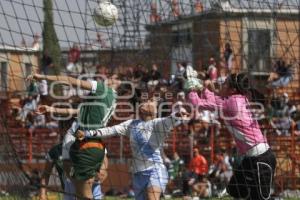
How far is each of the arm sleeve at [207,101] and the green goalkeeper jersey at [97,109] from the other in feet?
2.93

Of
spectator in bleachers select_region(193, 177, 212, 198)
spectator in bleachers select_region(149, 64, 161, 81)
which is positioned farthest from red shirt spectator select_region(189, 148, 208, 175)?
spectator in bleachers select_region(149, 64, 161, 81)

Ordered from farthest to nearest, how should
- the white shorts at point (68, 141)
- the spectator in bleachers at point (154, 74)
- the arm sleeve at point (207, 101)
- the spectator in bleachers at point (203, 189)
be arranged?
1. the spectator in bleachers at point (154, 74)
2. the spectator in bleachers at point (203, 189)
3. the white shorts at point (68, 141)
4. the arm sleeve at point (207, 101)

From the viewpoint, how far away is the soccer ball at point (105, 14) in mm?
10969

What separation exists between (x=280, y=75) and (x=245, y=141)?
12.0m

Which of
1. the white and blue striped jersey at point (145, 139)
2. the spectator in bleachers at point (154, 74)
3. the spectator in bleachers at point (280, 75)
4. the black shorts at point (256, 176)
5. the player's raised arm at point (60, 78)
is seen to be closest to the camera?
the player's raised arm at point (60, 78)

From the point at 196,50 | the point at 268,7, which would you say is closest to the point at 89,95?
the point at 268,7

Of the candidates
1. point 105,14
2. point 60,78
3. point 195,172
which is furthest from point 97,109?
point 195,172

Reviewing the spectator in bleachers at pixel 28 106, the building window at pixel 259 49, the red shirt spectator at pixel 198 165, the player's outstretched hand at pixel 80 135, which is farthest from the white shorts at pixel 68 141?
the spectator in bleachers at pixel 28 106

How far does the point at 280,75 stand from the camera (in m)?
21.3

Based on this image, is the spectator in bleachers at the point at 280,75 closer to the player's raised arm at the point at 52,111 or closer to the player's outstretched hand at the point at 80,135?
the player's raised arm at the point at 52,111

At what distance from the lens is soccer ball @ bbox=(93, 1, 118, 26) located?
10969mm

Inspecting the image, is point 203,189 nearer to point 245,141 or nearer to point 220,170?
point 220,170

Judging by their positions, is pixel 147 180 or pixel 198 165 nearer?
pixel 147 180

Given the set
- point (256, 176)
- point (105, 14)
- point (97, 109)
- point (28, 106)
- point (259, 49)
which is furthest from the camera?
point (28, 106)
